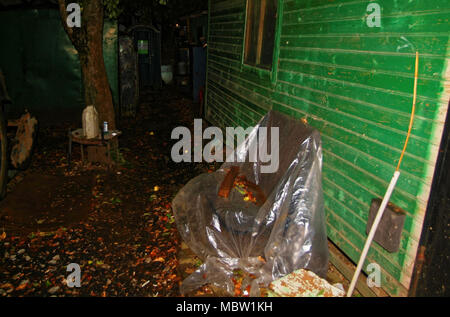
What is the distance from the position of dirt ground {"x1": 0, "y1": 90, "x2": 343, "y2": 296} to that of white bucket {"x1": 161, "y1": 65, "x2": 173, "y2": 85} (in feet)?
40.5

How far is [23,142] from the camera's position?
20.1 feet

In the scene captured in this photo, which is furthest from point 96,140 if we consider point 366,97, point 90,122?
point 366,97

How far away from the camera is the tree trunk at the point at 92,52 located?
7.20 meters

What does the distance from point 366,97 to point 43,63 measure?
Result: 32.2ft

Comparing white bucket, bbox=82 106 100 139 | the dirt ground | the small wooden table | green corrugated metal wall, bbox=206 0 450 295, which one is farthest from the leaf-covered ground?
green corrugated metal wall, bbox=206 0 450 295

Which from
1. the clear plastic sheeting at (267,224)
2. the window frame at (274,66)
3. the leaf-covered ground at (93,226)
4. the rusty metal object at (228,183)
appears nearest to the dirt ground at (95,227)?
the leaf-covered ground at (93,226)

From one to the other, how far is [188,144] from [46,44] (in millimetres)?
5319

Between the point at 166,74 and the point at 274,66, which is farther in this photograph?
the point at 166,74

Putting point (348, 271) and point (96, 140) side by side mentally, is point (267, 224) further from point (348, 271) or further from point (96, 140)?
point (96, 140)

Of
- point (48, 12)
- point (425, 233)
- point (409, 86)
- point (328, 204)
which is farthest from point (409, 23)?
point (48, 12)

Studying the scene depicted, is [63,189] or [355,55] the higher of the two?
[355,55]

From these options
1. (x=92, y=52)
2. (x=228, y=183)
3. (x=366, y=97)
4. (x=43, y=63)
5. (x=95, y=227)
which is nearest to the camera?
(x=366, y=97)

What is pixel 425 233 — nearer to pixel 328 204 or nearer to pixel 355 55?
pixel 328 204

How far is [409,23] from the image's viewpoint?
2.74 metres
